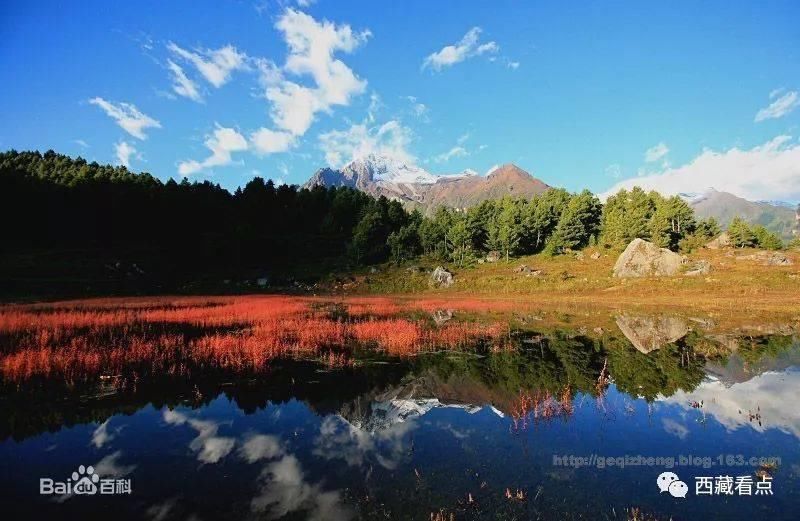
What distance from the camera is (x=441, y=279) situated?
79312 millimetres

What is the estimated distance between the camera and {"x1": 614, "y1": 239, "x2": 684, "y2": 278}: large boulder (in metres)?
70.2

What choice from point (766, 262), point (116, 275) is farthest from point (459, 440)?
point (766, 262)

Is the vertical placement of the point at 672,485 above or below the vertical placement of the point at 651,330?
above

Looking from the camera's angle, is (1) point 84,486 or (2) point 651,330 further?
(2) point 651,330

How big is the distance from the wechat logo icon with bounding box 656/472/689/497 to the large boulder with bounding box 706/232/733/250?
387 ft

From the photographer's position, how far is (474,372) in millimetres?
19281

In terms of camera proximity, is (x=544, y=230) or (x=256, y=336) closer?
(x=256, y=336)

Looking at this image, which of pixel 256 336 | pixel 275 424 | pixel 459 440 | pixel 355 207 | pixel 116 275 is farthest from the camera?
pixel 355 207

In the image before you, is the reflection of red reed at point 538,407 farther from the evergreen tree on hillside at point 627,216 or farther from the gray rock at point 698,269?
the evergreen tree on hillside at point 627,216

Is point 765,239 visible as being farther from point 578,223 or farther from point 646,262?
point 646,262

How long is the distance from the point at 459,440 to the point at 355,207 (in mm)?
134419

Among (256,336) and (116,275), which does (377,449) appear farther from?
(116,275)

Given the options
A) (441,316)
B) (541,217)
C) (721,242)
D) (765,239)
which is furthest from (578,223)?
(441,316)

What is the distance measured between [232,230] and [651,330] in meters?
95.7
